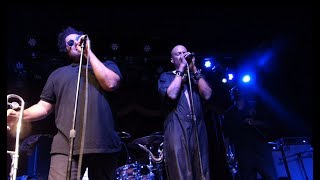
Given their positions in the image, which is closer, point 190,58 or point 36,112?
point 36,112

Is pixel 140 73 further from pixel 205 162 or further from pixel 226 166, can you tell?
pixel 205 162

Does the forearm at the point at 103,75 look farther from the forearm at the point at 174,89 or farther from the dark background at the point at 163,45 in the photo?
the dark background at the point at 163,45

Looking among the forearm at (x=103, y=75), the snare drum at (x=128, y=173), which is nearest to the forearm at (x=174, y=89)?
the forearm at (x=103, y=75)

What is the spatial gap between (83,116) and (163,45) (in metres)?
4.30

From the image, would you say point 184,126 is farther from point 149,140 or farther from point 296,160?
point 296,160

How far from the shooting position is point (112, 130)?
105 inches

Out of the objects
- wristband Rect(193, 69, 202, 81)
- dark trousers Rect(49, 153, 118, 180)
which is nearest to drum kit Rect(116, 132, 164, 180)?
wristband Rect(193, 69, 202, 81)

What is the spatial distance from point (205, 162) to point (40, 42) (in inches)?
167

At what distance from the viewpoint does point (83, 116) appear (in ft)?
8.47

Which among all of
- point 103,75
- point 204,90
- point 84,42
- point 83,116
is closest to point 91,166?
point 83,116

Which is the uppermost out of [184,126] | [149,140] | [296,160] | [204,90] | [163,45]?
[163,45]

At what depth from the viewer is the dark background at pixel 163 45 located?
5.73 meters

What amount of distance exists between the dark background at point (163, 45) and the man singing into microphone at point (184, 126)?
136 cm

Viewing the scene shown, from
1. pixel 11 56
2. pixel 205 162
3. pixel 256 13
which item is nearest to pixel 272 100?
pixel 256 13
